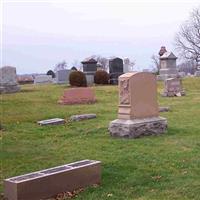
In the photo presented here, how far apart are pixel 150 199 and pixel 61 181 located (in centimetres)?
124

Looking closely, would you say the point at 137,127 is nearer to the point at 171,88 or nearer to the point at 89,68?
the point at 171,88

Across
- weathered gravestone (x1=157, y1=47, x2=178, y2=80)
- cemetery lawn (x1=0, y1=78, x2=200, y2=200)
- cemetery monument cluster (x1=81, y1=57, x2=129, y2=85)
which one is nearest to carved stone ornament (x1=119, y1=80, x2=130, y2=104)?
cemetery lawn (x1=0, y1=78, x2=200, y2=200)

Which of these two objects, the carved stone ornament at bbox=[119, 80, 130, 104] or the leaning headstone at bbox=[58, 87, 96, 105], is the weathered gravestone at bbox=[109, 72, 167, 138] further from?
the leaning headstone at bbox=[58, 87, 96, 105]

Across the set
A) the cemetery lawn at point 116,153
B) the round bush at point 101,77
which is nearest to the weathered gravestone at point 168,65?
the round bush at point 101,77

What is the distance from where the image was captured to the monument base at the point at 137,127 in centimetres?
1021

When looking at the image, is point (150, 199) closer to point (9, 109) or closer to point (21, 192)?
point (21, 192)

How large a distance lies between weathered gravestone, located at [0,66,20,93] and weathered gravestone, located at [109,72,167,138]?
649 inches

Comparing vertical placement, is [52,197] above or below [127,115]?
below

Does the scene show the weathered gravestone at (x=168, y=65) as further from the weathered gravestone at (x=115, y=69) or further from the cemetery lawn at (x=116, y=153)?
the cemetery lawn at (x=116, y=153)

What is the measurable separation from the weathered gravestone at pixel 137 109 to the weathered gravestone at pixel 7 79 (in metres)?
16.5

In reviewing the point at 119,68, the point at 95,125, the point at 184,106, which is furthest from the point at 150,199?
the point at 119,68

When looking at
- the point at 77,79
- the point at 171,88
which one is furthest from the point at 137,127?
the point at 77,79

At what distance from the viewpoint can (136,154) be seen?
27.3 ft

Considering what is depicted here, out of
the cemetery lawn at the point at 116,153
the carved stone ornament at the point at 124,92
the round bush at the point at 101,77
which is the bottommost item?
the cemetery lawn at the point at 116,153
